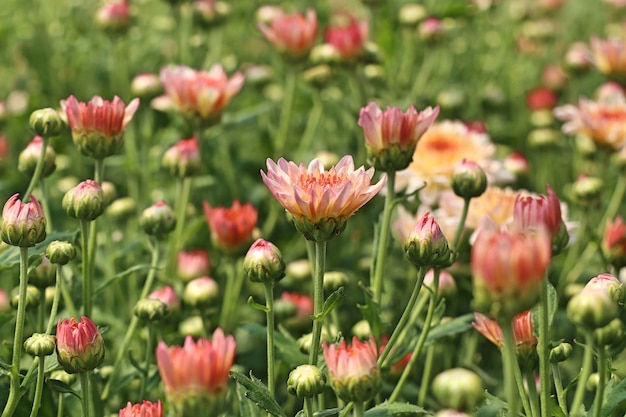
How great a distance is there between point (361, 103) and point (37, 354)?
1588 mm

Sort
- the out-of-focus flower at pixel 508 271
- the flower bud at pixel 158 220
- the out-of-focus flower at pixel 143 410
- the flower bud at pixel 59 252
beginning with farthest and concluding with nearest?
the flower bud at pixel 158 220
the flower bud at pixel 59 252
the out-of-focus flower at pixel 143 410
the out-of-focus flower at pixel 508 271

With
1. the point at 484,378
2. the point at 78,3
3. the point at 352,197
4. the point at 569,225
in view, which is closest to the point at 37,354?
the point at 352,197

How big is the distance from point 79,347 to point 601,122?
1637 millimetres

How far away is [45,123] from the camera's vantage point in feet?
5.89

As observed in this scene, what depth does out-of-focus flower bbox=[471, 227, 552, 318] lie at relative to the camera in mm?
1035

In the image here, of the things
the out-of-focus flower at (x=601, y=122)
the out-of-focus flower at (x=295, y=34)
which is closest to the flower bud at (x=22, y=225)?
the out-of-focus flower at (x=295, y=34)

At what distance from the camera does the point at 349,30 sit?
2725 millimetres

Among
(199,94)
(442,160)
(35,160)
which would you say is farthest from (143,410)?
(442,160)

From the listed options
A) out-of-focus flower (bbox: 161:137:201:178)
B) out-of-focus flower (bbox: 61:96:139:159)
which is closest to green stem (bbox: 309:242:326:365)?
out-of-focus flower (bbox: 61:96:139:159)

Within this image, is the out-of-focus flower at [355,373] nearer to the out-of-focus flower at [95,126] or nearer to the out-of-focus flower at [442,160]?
the out-of-focus flower at [95,126]

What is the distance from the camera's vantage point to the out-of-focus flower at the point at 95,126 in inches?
69.8

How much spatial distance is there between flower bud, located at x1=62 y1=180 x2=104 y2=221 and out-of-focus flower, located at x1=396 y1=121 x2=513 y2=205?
33.5 inches

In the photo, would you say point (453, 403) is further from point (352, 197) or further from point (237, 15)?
point (237, 15)

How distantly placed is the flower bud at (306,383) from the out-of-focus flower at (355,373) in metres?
0.13
